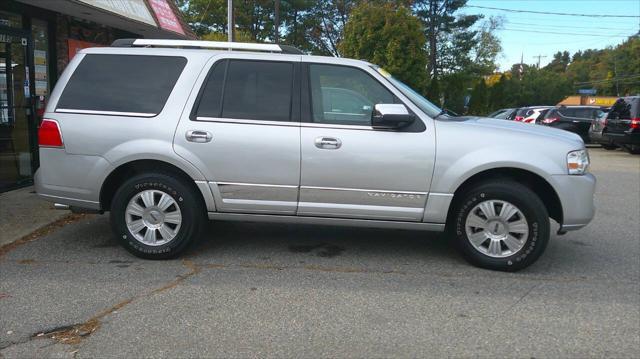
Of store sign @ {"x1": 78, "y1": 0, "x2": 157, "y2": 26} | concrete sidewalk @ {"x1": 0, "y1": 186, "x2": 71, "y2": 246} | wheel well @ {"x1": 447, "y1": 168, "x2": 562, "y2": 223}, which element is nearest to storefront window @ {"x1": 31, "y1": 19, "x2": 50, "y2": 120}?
store sign @ {"x1": 78, "y1": 0, "x2": 157, "y2": 26}

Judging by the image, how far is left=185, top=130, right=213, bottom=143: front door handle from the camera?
4906 mm

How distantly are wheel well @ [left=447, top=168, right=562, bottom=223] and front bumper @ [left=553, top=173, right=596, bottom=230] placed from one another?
0.07m

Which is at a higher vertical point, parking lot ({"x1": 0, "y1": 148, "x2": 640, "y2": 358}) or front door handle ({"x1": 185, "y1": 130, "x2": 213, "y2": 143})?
front door handle ({"x1": 185, "y1": 130, "x2": 213, "y2": 143})

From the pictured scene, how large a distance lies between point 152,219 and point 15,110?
15.8 feet

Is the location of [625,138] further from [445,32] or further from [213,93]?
[445,32]

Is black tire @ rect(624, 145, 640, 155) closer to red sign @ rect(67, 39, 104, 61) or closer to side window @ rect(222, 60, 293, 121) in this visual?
side window @ rect(222, 60, 293, 121)

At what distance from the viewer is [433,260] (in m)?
5.24

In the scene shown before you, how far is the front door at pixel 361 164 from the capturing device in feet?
15.7

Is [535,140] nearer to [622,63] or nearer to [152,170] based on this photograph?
[152,170]

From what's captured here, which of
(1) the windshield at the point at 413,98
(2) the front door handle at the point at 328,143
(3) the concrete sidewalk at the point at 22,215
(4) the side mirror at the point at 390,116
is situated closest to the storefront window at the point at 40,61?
(3) the concrete sidewalk at the point at 22,215

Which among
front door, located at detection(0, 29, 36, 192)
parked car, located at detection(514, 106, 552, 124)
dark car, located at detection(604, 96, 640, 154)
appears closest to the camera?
front door, located at detection(0, 29, 36, 192)

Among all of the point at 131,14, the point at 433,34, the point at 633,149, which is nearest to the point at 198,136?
the point at 131,14

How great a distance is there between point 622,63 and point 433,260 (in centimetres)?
10582

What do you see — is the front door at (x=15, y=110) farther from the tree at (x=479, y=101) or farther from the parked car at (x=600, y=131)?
the tree at (x=479, y=101)
